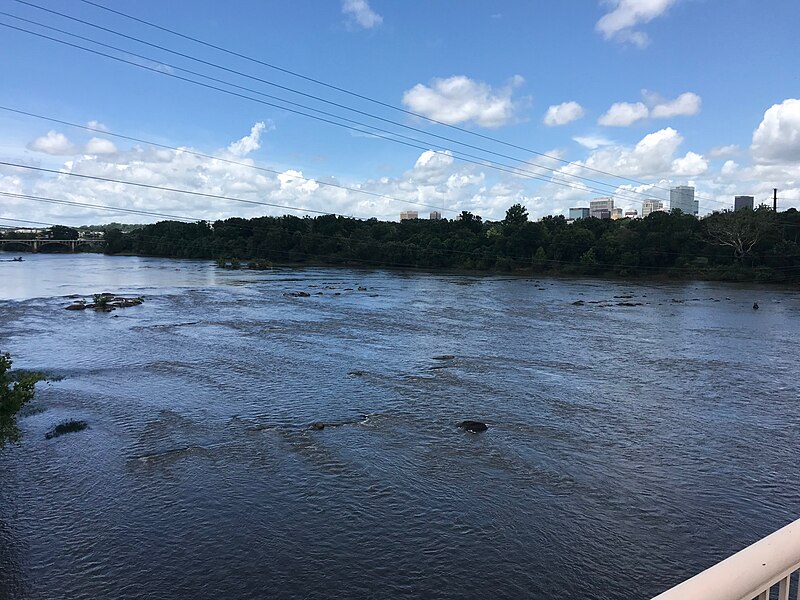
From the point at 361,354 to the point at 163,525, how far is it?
11400 mm

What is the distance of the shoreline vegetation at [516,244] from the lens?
50.0m

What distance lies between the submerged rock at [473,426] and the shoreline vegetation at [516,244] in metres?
47.0

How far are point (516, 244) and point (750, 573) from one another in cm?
6333

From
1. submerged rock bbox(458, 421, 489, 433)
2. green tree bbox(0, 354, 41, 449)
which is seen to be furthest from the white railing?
green tree bbox(0, 354, 41, 449)

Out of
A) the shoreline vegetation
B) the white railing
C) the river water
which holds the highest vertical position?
the shoreline vegetation

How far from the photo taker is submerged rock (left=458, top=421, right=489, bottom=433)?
11.3 m

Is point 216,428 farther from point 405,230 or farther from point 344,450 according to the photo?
point 405,230

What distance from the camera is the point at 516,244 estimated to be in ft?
→ 208

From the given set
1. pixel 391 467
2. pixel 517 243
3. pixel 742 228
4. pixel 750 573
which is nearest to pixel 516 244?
pixel 517 243

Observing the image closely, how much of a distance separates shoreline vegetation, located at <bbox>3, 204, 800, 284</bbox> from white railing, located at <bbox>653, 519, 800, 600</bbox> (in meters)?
55.0

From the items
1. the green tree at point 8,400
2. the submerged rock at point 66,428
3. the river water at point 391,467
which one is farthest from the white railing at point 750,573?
the submerged rock at point 66,428

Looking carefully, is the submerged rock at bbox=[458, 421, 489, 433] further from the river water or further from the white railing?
the white railing

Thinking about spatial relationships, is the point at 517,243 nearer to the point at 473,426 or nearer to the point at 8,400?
the point at 473,426

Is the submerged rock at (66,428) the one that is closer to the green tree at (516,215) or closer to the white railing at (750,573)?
the white railing at (750,573)
